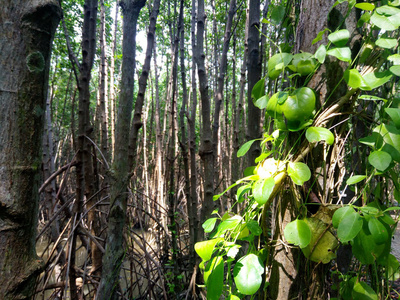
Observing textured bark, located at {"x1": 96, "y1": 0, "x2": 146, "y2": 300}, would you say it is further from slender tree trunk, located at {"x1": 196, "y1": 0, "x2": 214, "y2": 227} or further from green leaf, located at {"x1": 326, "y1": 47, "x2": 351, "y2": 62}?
green leaf, located at {"x1": 326, "y1": 47, "x2": 351, "y2": 62}

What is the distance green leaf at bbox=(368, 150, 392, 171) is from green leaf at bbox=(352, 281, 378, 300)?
0.77 feet

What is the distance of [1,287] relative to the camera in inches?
19.0

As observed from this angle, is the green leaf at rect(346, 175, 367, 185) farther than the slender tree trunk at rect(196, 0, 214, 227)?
No

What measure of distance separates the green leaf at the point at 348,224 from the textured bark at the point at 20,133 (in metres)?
0.61

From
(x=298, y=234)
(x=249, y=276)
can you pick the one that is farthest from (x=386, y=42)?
(x=249, y=276)

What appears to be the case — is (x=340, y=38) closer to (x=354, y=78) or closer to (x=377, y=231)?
(x=354, y=78)

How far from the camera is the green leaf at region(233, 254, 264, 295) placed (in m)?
0.41

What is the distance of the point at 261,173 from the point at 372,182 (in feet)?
0.77

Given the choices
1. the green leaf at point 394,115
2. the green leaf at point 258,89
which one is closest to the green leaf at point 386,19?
the green leaf at point 394,115

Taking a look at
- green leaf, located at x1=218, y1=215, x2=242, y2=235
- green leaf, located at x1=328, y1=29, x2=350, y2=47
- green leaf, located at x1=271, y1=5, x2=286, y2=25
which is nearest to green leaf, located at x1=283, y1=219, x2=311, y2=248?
green leaf, located at x1=218, y1=215, x2=242, y2=235

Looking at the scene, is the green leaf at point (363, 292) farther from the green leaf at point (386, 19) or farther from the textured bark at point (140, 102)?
the textured bark at point (140, 102)

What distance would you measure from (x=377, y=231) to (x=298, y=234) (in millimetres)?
123

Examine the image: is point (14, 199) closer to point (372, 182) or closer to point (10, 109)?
point (10, 109)

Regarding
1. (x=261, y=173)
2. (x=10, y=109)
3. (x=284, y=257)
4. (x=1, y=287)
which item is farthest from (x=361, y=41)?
(x=1, y=287)
